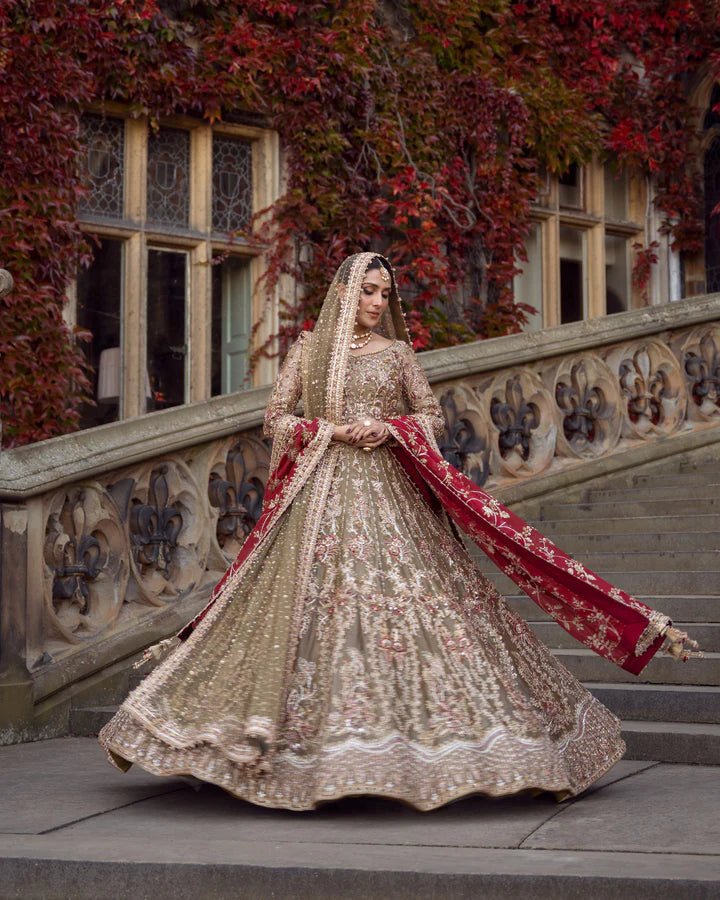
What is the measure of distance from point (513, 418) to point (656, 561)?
1.70 meters

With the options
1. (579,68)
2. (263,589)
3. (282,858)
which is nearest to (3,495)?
(263,589)

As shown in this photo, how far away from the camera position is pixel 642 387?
9.22m

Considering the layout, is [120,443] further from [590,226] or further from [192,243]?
[590,226]

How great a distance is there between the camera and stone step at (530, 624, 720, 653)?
6.00 meters

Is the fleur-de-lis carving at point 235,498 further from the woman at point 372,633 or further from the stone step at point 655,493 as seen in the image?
the stone step at point 655,493

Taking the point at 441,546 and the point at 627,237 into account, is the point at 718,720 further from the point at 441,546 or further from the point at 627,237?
the point at 627,237

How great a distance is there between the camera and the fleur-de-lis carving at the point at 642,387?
916cm

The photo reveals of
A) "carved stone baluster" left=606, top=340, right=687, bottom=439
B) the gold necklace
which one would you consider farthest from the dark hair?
"carved stone baluster" left=606, top=340, right=687, bottom=439

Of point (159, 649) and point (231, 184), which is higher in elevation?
point (231, 184)

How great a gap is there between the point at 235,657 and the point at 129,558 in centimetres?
205

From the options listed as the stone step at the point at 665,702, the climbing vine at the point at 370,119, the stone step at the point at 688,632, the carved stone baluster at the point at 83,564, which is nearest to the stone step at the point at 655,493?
the stone step at the point at 688,632

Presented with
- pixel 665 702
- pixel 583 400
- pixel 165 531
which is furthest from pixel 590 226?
pixel 665 702

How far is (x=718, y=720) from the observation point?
17.7ft

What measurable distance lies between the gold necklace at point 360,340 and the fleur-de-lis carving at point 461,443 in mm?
2917
